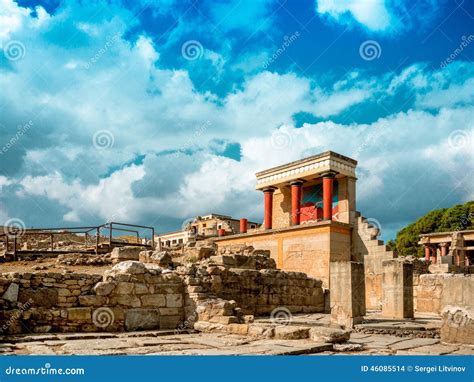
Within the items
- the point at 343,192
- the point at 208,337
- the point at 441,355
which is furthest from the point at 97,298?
the point at 343,192

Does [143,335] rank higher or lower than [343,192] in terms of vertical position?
lower

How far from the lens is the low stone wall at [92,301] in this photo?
354 inches

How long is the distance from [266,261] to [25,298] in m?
10.2

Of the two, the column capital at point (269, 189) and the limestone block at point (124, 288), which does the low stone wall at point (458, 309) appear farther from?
the column capital at point (269, 189)

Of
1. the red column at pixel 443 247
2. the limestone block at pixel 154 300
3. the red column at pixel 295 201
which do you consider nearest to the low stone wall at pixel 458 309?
the limestone block at pixel 154 300

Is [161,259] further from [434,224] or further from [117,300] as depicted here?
[434,224]

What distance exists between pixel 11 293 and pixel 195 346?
3985mm

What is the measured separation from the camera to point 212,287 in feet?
40.8

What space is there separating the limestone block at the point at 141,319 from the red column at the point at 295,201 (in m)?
14.5

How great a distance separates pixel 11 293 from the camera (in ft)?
29.6

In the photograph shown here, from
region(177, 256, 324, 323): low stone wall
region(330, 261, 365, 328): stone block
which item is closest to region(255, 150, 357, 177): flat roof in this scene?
region(177, 256, 324, 323): low stone wall

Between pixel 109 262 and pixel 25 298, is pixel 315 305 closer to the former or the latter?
pixel 109 262

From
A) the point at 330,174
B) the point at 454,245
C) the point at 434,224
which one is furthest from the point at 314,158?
the point at 434,224

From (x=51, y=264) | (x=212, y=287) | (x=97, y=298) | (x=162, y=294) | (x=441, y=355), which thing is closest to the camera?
(x=441, y=355)
